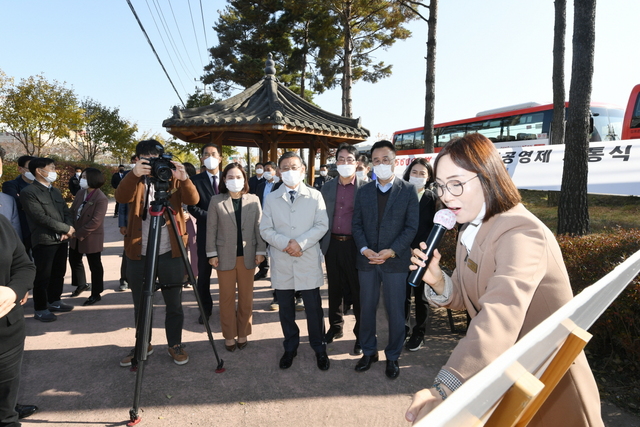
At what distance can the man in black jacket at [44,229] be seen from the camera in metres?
4.69

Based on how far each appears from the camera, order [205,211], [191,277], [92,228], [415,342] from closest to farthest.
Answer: [191,277] < [415,342] < [205,211] < [92,228]

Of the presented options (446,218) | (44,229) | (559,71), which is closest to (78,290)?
(44,229)

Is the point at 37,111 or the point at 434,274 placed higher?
the point at 37,111

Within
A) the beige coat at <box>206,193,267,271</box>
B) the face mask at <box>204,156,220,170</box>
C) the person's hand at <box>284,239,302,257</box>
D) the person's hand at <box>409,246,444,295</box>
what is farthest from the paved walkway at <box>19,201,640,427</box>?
the face mask at <box>204,156,220,170</box>

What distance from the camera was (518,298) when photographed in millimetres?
1165

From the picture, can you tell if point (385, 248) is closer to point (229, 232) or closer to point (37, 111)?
point (229, 232)

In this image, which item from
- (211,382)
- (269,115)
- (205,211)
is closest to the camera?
(211,382)

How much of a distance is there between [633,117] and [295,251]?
47.3 feet

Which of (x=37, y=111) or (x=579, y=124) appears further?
(x=37, y=111)

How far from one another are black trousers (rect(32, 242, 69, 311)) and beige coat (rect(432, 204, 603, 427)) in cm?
543

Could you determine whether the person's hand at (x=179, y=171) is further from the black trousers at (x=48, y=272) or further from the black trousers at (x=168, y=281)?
the black trousers at (x=48, y=272)

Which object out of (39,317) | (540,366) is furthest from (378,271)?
(39,317)

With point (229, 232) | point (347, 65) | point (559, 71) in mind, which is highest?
point (347, 65)

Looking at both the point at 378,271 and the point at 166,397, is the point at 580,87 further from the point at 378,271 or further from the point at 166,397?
the point at 166,397
